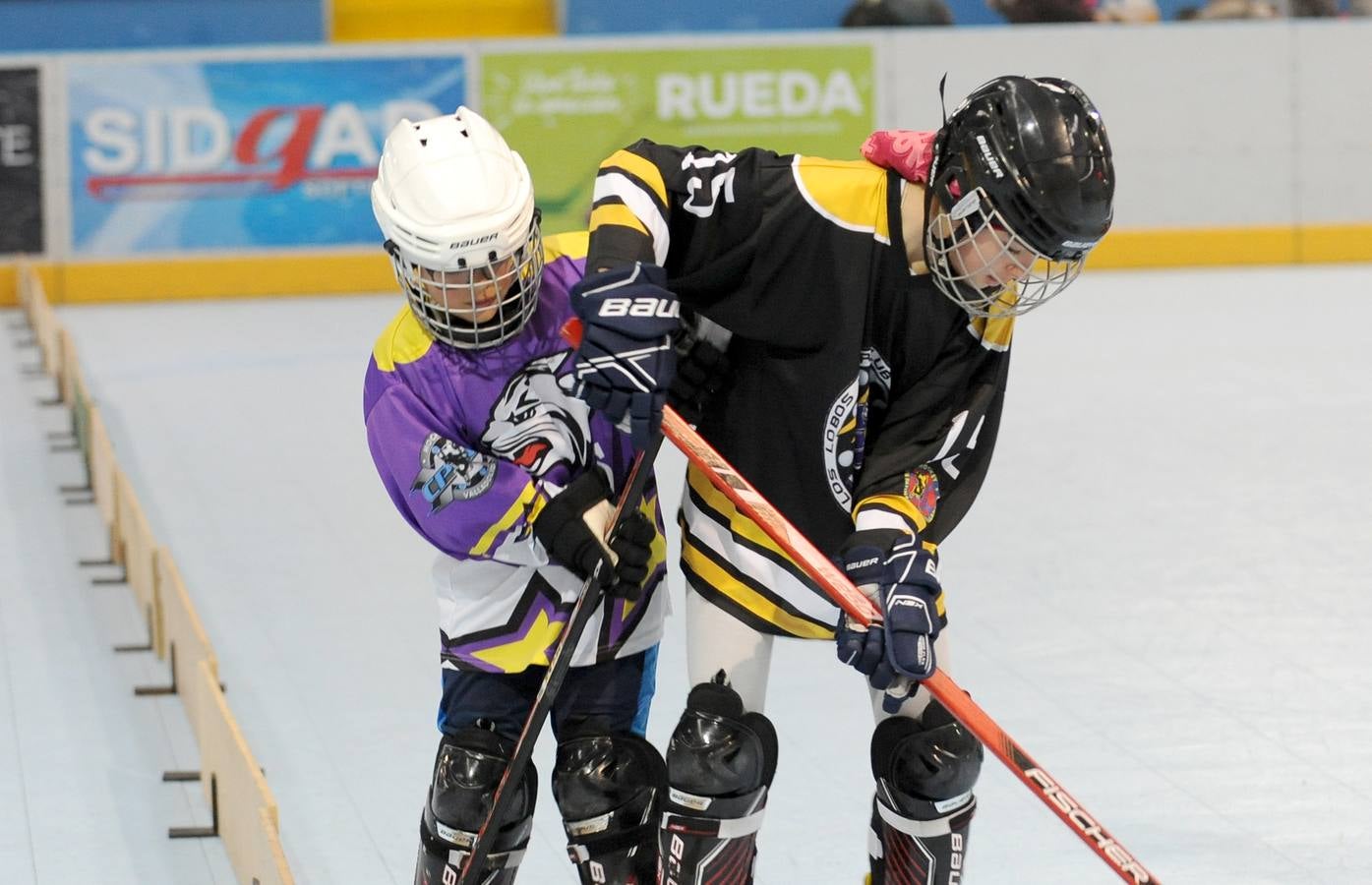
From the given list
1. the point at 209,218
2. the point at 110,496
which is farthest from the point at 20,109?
the point at 110,496

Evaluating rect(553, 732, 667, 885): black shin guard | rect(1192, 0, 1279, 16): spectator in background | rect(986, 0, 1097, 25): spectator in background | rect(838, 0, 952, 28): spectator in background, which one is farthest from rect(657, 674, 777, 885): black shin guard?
rect(1192, 0, 1279, 16): spectator in background

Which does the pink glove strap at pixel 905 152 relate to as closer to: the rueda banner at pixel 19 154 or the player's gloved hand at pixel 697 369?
the player's gloved hand at pixel 697 369

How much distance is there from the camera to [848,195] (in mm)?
2574

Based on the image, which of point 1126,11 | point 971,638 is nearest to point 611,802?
point 971,638

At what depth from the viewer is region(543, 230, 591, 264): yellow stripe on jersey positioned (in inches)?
105

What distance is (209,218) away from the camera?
937 cm

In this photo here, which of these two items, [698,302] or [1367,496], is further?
[1367,496]

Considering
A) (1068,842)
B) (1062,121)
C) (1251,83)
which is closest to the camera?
(1062,121)

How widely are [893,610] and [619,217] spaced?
63cm

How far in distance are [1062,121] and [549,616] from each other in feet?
3.12

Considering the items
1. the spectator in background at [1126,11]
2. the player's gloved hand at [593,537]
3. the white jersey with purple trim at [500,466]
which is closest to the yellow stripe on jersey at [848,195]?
the white jersey with purple trim at [500,466]

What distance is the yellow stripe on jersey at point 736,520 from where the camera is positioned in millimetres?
2629

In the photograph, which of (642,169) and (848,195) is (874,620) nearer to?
(848,195)

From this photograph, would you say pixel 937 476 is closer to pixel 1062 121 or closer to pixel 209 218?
pixel 1062 121
